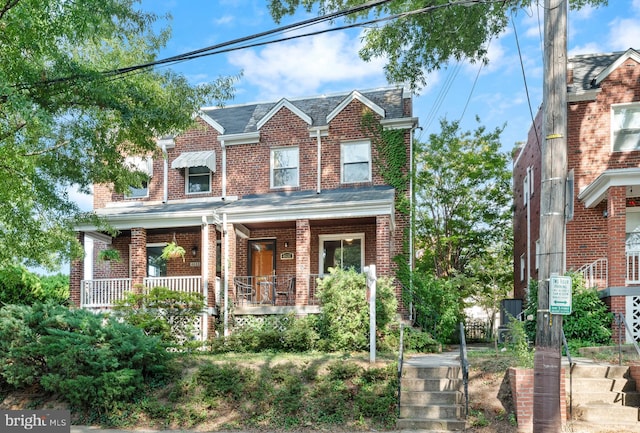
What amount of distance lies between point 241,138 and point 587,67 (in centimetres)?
1130

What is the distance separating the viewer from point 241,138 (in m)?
20.1

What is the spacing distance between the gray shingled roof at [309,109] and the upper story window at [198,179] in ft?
5.29

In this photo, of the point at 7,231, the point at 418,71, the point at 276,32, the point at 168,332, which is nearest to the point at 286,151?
the point at 418,71

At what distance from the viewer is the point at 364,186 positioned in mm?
18859

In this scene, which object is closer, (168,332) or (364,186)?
(168,332)

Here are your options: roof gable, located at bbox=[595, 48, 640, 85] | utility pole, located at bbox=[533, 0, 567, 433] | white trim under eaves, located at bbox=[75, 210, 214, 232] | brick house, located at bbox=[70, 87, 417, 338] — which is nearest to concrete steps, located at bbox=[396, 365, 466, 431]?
utility pole, located at bbox=[533, 0, 567, 433]

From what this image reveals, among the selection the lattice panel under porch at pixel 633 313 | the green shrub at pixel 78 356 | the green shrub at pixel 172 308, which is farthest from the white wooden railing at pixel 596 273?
the green shrub at pixel 78 356

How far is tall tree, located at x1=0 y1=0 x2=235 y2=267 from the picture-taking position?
1116 centimetres

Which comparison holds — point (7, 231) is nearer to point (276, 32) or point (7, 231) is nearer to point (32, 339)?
point (32, 339)

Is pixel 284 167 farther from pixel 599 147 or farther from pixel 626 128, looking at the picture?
pixel 626 128

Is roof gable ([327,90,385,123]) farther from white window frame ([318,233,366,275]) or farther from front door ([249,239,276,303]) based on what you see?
front door ([249,239,276,303])

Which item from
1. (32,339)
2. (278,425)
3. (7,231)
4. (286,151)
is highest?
(286,151)

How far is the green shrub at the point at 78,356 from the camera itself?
10.6 metres

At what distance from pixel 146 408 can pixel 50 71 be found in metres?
6.89
